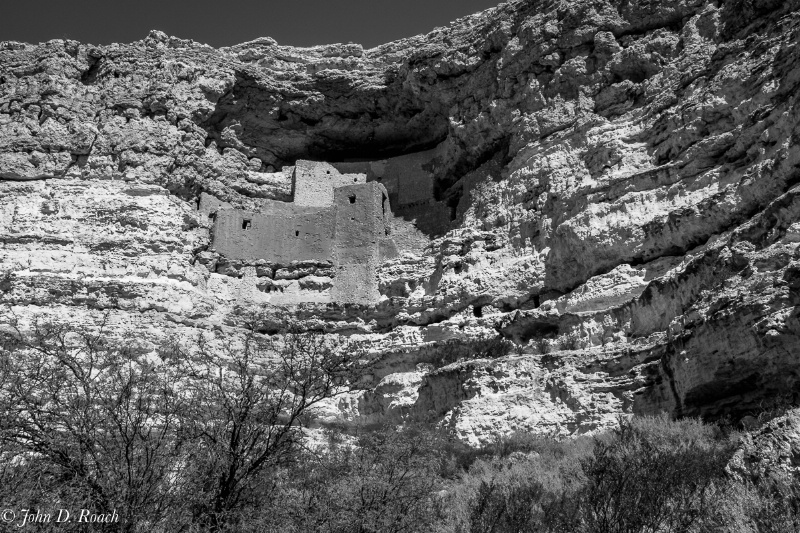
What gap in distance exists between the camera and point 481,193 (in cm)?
2298

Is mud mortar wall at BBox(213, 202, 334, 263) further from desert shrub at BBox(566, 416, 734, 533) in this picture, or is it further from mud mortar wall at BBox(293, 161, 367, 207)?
desert shrub at BBox(566, 416, 734, 533)

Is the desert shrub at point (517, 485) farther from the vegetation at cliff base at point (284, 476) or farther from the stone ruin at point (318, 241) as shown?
the stone ruin at point (318, 241)

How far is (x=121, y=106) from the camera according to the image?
24.7m

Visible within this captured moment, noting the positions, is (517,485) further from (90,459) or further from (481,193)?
(481,193)

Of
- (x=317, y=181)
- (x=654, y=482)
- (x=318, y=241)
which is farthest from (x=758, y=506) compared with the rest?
(x=317, y=181)

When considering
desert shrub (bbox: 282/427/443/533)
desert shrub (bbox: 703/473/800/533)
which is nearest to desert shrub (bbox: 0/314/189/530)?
desert shrub (bbox: 282/427/443/533)

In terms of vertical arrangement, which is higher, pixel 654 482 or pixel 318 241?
pixel 318 241

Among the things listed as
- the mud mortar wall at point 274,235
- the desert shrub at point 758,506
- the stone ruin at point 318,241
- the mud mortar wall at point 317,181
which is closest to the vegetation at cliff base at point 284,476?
the desert shrub at point 758,506

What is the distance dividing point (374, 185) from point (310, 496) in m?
15.3

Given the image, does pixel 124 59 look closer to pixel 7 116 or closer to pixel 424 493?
pixel 7 116

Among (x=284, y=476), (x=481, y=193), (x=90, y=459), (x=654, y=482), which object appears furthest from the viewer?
(x=481, y=193)

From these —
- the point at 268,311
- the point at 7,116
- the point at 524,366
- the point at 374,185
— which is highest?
the point at 7,116

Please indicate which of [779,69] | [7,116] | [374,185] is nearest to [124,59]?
[7,116]

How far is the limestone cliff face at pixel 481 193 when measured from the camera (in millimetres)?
15000
